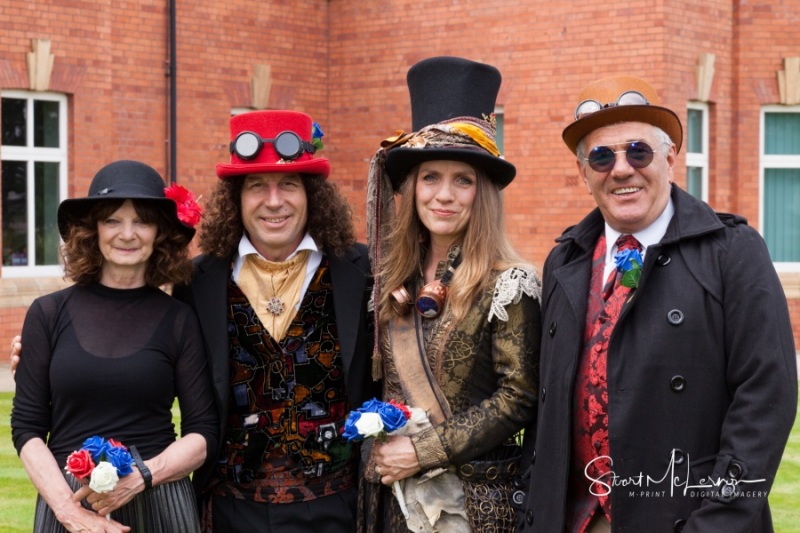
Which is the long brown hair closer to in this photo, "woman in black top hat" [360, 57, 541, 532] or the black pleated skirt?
"woman in black top hat" [360, 57, 541, 532]

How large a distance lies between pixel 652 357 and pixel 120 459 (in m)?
1.70

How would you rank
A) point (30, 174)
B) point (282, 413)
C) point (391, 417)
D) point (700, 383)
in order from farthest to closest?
1. point (30, 174)
2. point (282, 413)
3. point (391, 417)
4. point (700, 383)

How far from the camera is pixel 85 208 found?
4.09 metres

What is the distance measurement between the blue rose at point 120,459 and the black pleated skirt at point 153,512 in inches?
8.5

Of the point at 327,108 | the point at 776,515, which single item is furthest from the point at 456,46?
the point at 776,515

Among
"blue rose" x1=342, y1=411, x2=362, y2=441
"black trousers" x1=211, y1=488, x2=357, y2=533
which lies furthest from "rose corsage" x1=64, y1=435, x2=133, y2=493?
"blue rose" x1=342, y1=411, x2=362, y2=441

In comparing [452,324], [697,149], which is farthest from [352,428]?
[697,149]

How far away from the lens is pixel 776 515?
702cm

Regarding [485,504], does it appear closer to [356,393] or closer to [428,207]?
[356,393]

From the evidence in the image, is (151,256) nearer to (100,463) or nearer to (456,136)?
(100,463)

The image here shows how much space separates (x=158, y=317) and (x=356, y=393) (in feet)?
2.52

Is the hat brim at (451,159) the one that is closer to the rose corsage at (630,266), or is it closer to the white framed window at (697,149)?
the rose corsage at (630,266)

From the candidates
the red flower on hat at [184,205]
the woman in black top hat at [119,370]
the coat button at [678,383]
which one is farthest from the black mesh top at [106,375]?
the coat button at [678,383]

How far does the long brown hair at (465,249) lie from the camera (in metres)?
3.88
